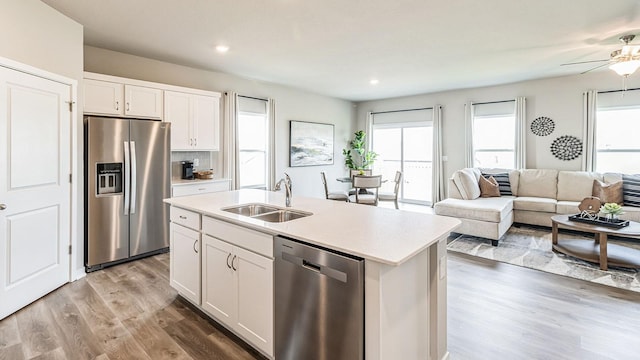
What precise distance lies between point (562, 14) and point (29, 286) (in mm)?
5546

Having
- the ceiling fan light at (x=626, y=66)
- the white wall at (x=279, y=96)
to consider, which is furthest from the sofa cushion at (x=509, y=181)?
the white wall at (x=279, y=96)

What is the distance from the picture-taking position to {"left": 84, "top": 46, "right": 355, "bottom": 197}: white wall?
162 inches

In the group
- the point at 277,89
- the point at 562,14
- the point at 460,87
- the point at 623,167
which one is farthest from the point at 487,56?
the point at 277,89

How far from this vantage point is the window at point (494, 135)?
20.6ft

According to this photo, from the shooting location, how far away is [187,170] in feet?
15.5

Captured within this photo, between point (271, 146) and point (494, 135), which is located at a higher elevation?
point (494, 135)

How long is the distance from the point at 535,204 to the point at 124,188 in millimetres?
6061

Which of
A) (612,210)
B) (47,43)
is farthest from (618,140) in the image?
(47,43)

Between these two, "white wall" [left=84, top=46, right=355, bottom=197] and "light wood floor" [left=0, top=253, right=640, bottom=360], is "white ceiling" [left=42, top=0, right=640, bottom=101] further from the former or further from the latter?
"light wood floor" [left=0, top=253, right=640, bottom=360]

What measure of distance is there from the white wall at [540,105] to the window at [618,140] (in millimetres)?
314

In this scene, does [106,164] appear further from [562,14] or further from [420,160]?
[420,160]

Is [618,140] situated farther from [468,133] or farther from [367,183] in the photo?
[367,183]

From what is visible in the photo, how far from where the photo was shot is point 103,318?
2.49m

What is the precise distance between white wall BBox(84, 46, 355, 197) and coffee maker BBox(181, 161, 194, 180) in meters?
0.61
